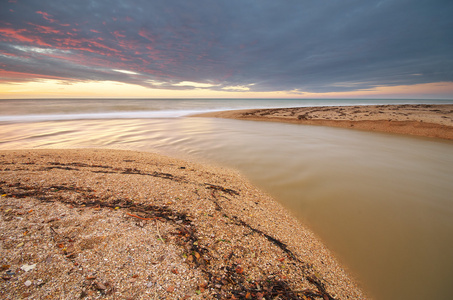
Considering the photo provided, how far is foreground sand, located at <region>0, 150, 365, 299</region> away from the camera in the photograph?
6.13 feet

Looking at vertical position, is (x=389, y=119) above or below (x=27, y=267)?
above

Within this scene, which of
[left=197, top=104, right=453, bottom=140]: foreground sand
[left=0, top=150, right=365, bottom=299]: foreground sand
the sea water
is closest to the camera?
[left=0, top=150, right=365, bottom=299]: foreground sand

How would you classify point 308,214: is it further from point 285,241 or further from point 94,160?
point 94,160

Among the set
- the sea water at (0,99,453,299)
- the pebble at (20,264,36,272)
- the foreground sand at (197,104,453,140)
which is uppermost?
the foreground sand at (197,104,453,140)

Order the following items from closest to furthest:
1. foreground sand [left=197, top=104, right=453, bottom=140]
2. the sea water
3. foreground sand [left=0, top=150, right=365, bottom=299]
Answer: foreground sand [left=0, top=150, right=365, bottom=299], the sea water, foreground sand [left=197, top=104, right=453, bottom=140]

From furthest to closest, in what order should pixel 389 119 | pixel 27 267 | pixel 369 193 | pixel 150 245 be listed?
1. pixel 389 119
2. pixel 369 193
3. pixel 150 245
4. pixel 27 267

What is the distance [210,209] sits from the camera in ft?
10.9

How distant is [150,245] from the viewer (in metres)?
2.38

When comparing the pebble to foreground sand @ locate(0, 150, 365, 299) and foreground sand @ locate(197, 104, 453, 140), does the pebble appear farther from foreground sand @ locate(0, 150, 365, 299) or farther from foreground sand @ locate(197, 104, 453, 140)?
foreground sand @ locate(197, 104, 453, 140)

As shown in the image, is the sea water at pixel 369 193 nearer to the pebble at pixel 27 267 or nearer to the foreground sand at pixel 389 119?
the foreground sand at pixel 389 119

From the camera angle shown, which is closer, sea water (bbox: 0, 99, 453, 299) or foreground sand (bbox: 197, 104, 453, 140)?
sea water (bbox: 0, 99, 453, 299)

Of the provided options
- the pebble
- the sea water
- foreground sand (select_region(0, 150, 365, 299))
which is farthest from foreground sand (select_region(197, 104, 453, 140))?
the pebble

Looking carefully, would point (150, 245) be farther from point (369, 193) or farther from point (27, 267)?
point (369, 193)

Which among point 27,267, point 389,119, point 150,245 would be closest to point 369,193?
point 150,245
